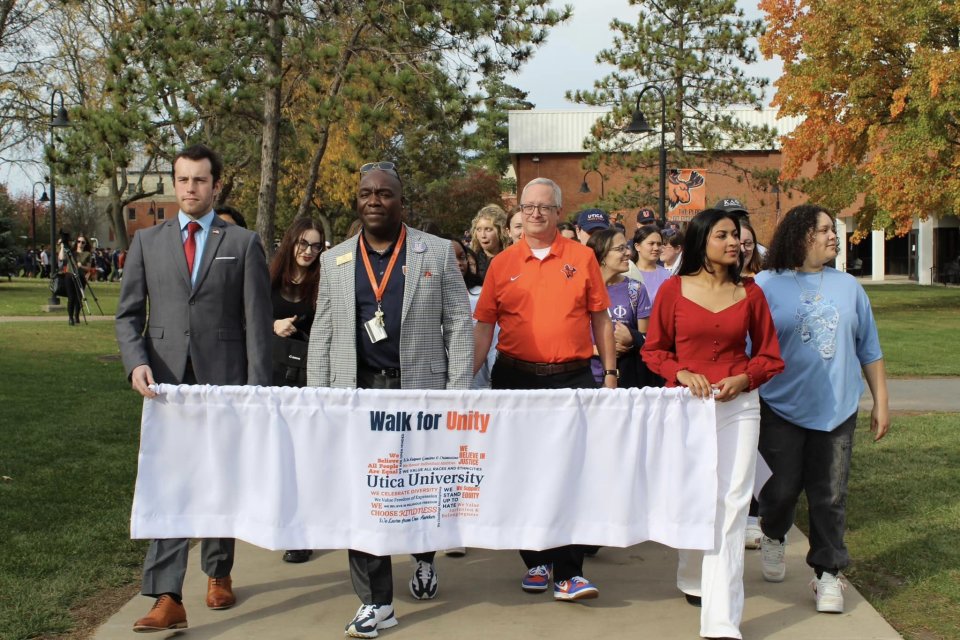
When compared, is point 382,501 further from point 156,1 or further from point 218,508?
point 156,1

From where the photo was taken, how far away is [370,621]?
4.90 meters

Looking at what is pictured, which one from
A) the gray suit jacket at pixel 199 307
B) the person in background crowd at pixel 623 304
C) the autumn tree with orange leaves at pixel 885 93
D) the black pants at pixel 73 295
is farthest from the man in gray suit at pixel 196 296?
the autumn tree with orange leaves at pixel 885 93

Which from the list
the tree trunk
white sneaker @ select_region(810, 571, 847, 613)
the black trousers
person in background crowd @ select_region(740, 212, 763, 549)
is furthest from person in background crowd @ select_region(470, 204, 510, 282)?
the tree trunk

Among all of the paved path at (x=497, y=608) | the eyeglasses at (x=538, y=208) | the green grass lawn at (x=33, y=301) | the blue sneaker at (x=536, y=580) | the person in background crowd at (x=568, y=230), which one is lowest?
the paved path at (x=497, y=608)

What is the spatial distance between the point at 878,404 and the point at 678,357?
123 cm

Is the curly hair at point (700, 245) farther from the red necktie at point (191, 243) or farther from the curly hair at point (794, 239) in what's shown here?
the red necktie at point (191, 243)

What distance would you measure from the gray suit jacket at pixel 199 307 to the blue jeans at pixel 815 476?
2624 mm

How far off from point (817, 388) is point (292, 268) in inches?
134

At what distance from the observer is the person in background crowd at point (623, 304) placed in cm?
682

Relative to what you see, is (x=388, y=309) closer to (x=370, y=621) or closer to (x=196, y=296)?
(x=196, y=296)

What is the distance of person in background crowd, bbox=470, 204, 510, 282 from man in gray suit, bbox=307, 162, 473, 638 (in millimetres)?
2308

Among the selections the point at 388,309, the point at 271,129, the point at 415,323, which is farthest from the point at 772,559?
the point at 271,129

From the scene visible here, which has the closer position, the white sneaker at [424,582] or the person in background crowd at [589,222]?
the white sneaker at [424,582]

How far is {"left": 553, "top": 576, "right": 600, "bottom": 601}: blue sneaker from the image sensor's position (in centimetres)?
542
